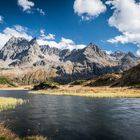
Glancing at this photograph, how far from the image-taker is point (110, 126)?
47281 millimetres

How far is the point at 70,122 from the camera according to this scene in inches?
2013

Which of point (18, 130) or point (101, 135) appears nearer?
point (101, 135)

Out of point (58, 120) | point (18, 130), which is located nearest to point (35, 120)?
point (58, 120)

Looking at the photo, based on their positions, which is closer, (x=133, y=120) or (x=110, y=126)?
(x=110, y=126)

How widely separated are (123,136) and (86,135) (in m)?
5.38

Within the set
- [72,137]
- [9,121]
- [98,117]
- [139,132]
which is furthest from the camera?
[98,117]

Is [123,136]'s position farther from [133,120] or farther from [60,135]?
[133,120]

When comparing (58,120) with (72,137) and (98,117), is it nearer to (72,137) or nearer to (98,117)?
(98,117)

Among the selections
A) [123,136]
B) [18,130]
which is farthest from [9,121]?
[123,136]

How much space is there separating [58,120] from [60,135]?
13.6m

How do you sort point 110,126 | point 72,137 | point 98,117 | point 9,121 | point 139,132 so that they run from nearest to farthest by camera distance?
point 72,137, point 139,132, point 110,126, point 9,121, point 98,117

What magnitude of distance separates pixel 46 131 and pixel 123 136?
39.3 feet

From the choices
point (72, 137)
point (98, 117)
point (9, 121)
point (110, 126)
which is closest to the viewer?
point (72, 137)

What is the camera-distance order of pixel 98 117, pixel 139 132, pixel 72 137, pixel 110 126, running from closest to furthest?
1. pixel 72 137
2. pixel 139 132
3. pixel 110 126
4. pixel 98 117
